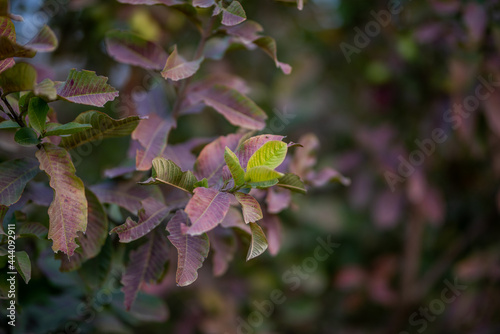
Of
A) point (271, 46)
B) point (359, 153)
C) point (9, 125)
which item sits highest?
point (271, 46)

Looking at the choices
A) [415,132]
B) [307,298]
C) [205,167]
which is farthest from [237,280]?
[205,167]

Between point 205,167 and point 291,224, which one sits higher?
point 205,167

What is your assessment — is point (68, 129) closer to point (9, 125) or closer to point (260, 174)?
point (9, 125)

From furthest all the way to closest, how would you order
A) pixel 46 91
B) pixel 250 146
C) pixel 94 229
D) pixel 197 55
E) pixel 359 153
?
pixel 359 153 < pixel 197 55 < pixel 94 229 < pixel 250 146 < pixel 46 91

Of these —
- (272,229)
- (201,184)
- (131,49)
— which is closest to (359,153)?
(272,229)

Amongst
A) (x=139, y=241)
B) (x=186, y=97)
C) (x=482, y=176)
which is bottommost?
(x=482, y=176)

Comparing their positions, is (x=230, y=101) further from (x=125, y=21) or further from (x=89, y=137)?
(x=125, y=21)

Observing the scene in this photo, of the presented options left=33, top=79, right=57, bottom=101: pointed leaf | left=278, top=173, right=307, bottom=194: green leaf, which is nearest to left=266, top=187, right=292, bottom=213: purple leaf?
left=278, top=173, right=307, bottom=194: green leaf
